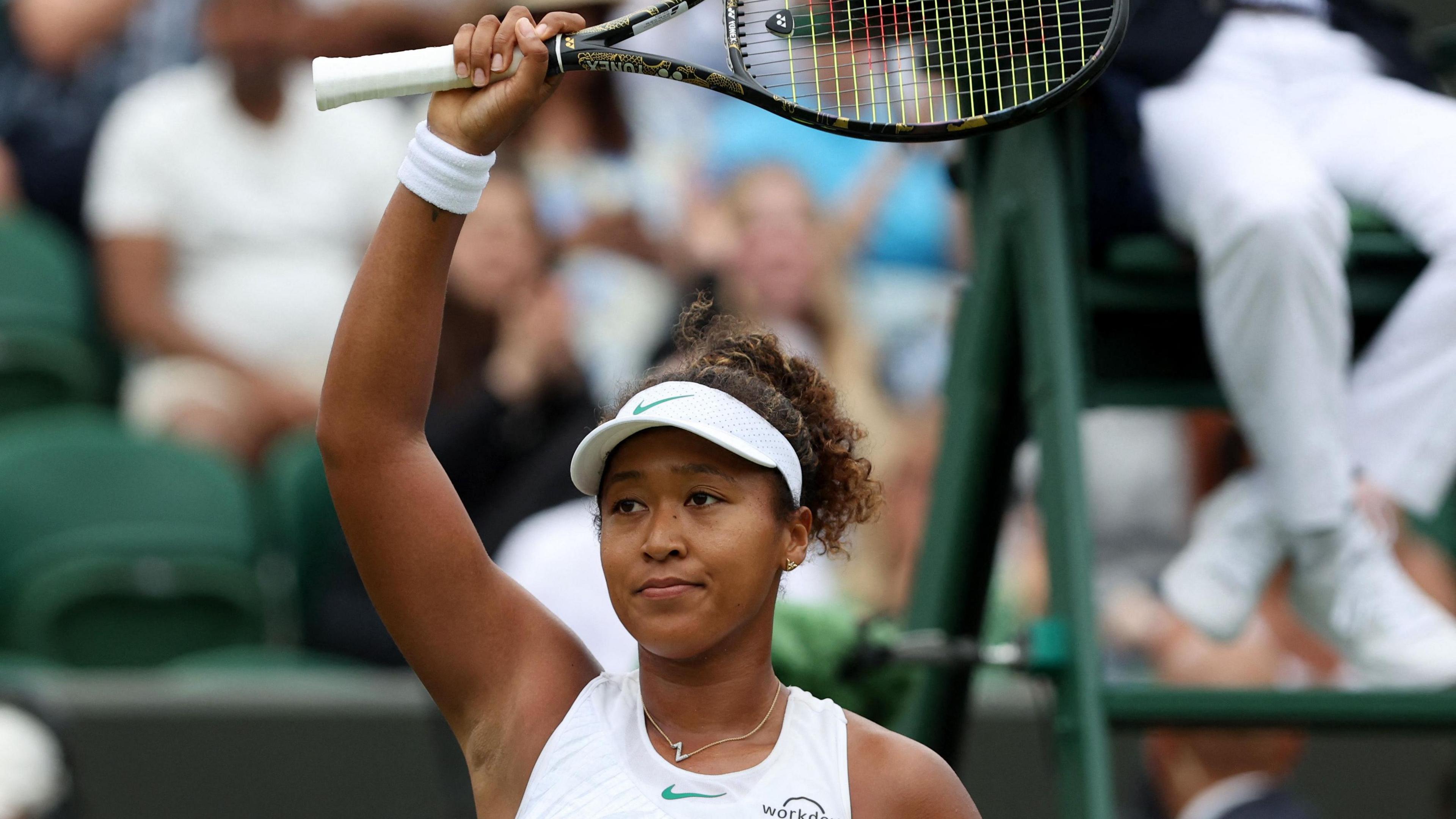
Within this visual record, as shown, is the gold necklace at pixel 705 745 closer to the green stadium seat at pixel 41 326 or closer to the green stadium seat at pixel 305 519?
the green stadium seat at pixel 305 519

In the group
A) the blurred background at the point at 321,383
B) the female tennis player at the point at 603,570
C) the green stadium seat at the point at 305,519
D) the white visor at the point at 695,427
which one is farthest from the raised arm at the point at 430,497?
the green stadium seat at the point at 305,519

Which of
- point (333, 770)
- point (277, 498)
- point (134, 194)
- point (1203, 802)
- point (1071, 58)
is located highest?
point (1071, 58)

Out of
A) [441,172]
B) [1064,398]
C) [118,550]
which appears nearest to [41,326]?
[118,550]

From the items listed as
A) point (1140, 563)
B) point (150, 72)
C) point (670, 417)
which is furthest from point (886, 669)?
point (150, 72)

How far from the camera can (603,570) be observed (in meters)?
1.70

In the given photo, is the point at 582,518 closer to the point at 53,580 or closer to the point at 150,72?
the point at 53,580

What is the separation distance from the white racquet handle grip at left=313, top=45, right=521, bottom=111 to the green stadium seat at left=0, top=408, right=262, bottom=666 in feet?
9.63

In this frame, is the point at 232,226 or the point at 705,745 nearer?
the point at 705,745

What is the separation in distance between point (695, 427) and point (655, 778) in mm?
330

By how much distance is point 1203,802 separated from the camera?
13.0 ft

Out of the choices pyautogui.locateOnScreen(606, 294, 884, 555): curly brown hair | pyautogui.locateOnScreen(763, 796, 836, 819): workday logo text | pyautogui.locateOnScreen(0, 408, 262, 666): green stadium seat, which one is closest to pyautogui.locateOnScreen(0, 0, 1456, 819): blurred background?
pyautogui.locateOnScreen(0, 408, 262, 666): green stadium seat

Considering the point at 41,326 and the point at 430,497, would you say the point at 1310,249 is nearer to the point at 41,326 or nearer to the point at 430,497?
the point at 430,497

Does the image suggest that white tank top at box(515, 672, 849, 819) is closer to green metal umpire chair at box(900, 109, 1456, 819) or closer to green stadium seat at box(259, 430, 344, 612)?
green metal umpire chair at box(900, 109, 1456, 819)

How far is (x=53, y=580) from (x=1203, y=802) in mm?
2808
